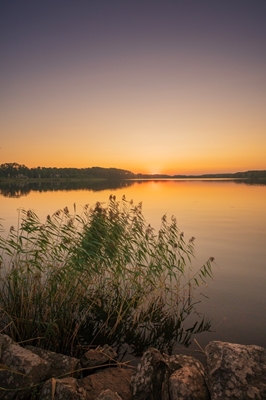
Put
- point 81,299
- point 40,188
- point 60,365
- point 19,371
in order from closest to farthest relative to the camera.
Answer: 1. point 19,371
2. point 60,365
3. point 81,299
4. point 40,188

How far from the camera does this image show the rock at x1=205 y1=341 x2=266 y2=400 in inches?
171

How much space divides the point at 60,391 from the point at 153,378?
172 cm

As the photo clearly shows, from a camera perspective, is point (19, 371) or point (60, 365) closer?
point (19, 371)

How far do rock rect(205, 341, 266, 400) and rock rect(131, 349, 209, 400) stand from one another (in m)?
0.31

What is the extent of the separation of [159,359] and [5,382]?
9.63 feet

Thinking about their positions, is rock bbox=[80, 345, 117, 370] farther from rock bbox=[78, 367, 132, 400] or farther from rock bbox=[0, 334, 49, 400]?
rock bbox=[0, 334, 49, 400]

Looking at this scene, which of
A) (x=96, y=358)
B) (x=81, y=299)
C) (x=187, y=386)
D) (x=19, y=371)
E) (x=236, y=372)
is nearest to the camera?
(x=236, y=372)

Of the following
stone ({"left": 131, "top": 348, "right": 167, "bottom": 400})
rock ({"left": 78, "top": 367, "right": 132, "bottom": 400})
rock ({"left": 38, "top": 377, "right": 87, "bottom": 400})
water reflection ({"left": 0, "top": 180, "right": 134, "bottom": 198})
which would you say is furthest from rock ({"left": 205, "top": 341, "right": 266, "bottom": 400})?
water reflection ({"left": 0, "top": 180, "right": 134, "bottom": 198})

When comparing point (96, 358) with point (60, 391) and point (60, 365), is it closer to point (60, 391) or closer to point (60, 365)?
point (60, 365)

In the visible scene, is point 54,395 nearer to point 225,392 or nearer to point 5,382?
point 5,382

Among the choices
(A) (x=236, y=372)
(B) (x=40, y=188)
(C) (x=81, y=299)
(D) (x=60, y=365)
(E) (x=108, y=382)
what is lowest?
(E) (x=108, y=382)

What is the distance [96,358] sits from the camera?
21.3 ft

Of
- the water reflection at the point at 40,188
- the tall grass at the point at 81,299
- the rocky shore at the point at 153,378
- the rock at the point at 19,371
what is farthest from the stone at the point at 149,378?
the water reflection at the point at 40,188

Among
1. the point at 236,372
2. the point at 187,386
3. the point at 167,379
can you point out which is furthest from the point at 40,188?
the point at 236,372
